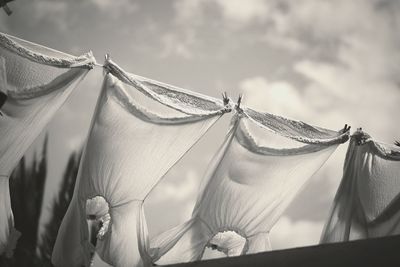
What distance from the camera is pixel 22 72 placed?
4.43m

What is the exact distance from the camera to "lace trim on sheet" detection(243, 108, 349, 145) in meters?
5.14

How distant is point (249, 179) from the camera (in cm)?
523

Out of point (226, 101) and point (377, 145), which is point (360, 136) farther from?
point (226, 101)

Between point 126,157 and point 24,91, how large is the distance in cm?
129

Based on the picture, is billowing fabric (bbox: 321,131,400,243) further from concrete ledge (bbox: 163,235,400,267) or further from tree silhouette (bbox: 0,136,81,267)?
tree silhouette (bbox: 0,136,81,267)

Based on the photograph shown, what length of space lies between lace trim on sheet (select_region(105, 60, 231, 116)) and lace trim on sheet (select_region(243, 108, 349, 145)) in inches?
15.7

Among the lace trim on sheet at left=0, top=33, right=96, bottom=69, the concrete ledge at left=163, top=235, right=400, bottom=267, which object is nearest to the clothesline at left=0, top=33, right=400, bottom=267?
the lace trim on sheet at left=0, top=33, right=96, bottom=69

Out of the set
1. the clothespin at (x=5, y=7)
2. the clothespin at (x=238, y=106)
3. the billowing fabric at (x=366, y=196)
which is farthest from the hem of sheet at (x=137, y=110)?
the billowing fabric at (x=366, y=196)

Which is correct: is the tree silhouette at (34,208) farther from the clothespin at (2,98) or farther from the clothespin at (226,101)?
the clothespin at (226,101)

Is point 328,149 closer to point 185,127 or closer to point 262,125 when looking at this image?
point 262,125

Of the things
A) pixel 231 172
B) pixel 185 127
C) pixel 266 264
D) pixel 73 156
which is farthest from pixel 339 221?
pixel 73 156

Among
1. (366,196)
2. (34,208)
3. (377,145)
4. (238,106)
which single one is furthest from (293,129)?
(34,208)

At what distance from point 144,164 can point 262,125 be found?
1.50 m

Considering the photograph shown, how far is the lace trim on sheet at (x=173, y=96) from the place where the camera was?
4652 mm
